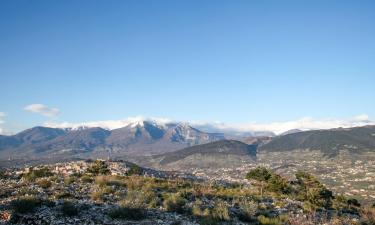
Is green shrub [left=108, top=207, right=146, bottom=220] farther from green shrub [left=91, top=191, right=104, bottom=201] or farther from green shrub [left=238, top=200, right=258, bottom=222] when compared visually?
green shrub [left=238, top=200, right=258, bottom=222]

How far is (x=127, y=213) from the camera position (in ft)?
84.4

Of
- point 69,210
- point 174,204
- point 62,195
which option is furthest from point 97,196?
point 174,204

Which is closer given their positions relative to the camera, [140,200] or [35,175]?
[140,200]

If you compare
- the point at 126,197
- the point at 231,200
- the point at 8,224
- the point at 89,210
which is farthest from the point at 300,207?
the point at 8,224

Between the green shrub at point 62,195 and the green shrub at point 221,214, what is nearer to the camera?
the green shrub at point 221,214

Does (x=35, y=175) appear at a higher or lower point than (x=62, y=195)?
higher

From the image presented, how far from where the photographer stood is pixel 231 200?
36.3 meters

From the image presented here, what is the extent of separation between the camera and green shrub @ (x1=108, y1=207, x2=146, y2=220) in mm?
25325

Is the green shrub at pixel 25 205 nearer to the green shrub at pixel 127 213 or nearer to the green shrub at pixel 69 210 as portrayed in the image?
the green shrub at pixel 69 210

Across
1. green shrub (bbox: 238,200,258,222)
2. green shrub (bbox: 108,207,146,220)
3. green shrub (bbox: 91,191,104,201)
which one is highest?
green shrub (bbox: 91,191,104,201)

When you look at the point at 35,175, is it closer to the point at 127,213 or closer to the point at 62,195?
the point at 62,195

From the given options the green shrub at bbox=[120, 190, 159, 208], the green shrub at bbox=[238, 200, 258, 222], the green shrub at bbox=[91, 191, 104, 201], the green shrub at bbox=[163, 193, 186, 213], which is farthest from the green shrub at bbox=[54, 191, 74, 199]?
the green shrub at bbox=[238, 200, 258, 222]

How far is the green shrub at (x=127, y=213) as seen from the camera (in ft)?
83.1

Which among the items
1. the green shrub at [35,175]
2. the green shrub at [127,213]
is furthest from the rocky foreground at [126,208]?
the green shrub at [35,175]
